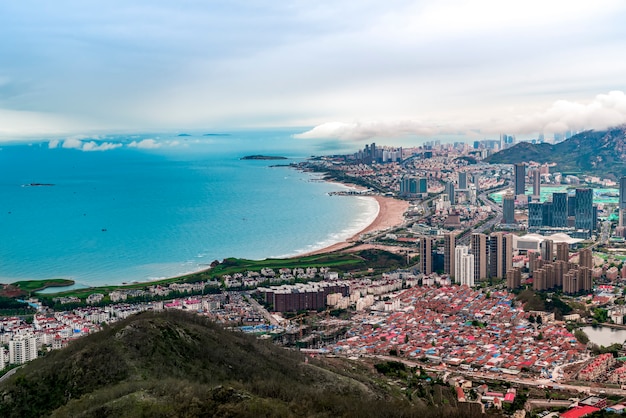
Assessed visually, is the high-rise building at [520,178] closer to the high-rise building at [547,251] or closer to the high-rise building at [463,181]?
the high-rise building at [463,181]

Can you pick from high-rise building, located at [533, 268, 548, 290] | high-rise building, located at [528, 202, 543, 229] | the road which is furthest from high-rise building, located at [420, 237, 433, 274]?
high-rise building, located at [528, 202, 543, 229]

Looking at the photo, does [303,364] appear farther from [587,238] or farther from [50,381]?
[587,238]

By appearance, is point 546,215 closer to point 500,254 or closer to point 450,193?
point 450,193

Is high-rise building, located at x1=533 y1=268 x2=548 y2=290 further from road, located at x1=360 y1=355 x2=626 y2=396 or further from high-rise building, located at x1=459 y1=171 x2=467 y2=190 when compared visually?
high-rise building, located at x1=459 y1=171 x2=467 y2=190

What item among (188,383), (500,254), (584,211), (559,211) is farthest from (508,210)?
(188,383)

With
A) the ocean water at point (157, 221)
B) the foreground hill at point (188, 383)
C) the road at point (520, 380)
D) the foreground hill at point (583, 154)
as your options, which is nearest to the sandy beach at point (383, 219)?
the ocean water at point (157, 221)
